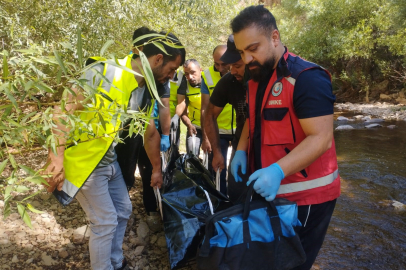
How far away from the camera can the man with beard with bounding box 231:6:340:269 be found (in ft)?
5.39

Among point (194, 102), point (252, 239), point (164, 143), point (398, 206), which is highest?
point (194, 102)

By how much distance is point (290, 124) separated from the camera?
5.80ft

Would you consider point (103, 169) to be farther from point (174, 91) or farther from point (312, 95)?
point (174, 91)

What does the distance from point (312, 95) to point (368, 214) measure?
3.30 m

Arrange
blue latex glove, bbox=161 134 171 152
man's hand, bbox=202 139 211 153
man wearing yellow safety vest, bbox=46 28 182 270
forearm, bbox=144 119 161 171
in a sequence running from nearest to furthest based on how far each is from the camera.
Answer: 1. man wearing yellow safety vest, bbox=46 28 182 270
2. forearm, bbox=144 119 161 171
3. blue latex glove, bbox=161 134 171 152
4. man's hand, bbox=202 139 211 153

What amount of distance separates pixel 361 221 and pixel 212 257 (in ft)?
10.2

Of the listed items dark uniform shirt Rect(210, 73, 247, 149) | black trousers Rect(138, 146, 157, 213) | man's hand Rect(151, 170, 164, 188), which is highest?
dark uniform shirt Rect(210, 73, 247, 149)

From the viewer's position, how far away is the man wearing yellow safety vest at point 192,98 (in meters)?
4.27

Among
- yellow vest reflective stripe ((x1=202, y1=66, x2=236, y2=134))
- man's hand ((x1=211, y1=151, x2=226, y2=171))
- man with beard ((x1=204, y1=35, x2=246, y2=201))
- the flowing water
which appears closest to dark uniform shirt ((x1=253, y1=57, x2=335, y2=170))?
man with beard ((x1=204, y1=35, x2=246, y2=201))

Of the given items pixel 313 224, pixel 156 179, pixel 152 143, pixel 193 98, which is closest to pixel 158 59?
pixel 152 143

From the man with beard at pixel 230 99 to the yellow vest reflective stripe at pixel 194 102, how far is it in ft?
3.66

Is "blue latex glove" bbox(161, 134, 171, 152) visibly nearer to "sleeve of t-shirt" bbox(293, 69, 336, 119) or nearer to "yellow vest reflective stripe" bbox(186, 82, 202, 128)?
"yellow vest reflective stripe" bbox(186, 82, 202, 128)

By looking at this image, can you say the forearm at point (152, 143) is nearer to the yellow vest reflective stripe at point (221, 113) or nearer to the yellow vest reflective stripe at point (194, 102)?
the yellow vest reflective stripe at point (221, 113)

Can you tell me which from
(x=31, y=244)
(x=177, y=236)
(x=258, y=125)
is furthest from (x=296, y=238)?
(x=31, y=244)
